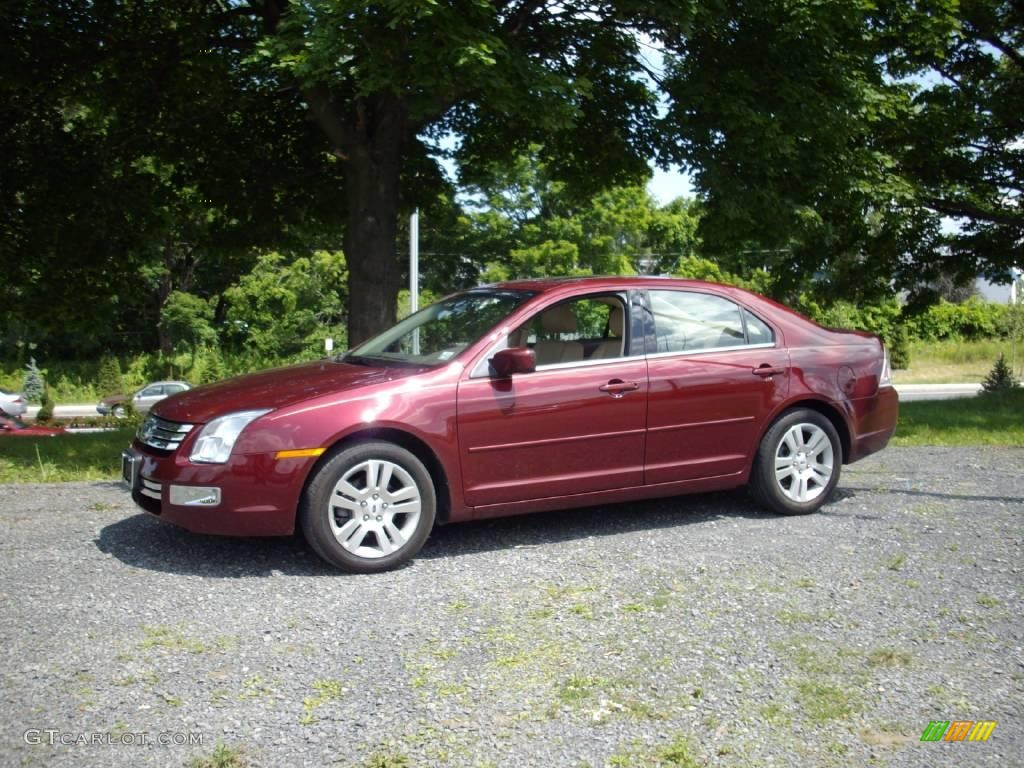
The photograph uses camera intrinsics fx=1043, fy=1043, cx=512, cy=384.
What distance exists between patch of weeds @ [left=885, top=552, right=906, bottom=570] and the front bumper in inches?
128

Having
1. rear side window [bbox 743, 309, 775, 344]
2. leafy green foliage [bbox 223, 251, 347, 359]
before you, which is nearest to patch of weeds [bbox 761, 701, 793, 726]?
rear side window [bbox 743, 309, 775, 344]

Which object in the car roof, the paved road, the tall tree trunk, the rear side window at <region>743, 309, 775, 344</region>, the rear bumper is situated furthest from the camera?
the paved road

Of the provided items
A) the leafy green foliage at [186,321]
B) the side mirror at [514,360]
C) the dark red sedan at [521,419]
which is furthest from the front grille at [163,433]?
the leafy green foliage at [186,321]

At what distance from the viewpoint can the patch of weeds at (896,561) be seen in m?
5.78

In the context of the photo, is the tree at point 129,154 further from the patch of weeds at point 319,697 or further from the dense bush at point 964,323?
the dense bush at point 964,323

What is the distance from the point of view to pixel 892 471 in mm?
9031

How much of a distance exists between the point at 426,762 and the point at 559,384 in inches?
124

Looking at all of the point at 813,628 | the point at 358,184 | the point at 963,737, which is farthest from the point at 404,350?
the point at 358,184

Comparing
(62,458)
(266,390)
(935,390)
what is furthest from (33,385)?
(266,390)

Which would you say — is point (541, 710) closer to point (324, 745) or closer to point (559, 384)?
point (324, 745)

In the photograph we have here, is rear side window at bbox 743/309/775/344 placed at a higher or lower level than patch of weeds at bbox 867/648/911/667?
higher

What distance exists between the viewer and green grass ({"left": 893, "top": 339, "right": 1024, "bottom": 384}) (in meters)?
42.2

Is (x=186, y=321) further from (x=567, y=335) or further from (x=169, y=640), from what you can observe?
(x=169, y=640)

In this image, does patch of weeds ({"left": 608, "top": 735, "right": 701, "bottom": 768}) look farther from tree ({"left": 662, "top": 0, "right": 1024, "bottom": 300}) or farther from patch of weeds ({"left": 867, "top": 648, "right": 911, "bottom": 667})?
tree ({"left": 662, "top": 0, "right": 1024, "bottom": 300})
